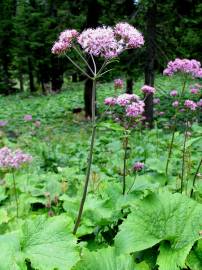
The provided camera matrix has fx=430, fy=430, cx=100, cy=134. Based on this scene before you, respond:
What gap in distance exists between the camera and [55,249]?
7.12 feet

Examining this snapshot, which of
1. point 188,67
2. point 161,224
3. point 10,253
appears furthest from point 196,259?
point 188,67

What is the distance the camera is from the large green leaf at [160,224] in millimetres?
2221

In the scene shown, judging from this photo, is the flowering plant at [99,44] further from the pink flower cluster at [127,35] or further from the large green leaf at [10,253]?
the large green leaf at [10,253]

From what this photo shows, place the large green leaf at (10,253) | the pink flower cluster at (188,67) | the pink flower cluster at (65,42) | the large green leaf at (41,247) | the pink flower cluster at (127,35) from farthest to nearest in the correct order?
the pink flower cluster at (188,67)
the pink flower cluster at (65,42)
the pink flower cluster at (127,35)
the large green leaf at (41,247)
the large green leaf at (10,253)

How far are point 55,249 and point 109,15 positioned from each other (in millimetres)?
13569

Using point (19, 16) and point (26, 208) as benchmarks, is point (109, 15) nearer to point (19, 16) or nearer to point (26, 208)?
point (26, 208)

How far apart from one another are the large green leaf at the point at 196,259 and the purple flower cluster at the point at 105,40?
4.35 feet

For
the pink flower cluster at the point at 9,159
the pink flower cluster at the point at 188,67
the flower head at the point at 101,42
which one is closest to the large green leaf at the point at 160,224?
the flower head at the point at 101,42

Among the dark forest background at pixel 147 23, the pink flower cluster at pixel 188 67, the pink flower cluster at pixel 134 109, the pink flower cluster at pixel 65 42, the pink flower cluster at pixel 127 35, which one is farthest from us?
the dark forest background at pixel 147 23

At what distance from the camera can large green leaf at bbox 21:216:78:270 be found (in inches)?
81.7

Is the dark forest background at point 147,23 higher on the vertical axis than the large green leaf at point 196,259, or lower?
higher

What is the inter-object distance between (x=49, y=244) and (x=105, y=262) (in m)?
0.35

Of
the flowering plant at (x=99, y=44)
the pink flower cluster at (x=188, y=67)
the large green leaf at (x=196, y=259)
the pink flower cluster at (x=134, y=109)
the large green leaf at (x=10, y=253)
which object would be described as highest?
the flowering plant at (x=99, y=44)

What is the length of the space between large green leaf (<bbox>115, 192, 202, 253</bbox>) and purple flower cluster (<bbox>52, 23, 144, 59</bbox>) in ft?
3.32
